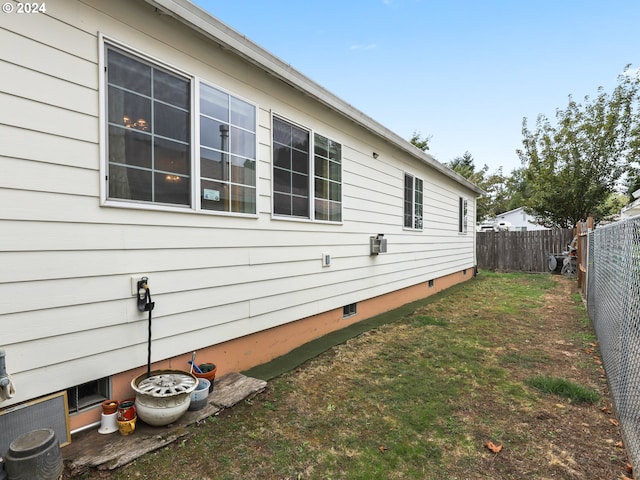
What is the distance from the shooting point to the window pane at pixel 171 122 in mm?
2719

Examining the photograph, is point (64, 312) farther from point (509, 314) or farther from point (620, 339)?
point (509, 314)

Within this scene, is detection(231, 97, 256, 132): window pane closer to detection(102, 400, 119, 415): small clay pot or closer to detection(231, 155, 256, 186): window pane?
detection(231, 155, 256, 186): window pane

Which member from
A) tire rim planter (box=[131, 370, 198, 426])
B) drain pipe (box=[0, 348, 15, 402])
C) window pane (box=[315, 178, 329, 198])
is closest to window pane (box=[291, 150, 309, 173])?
window pane (box=[315, 178, 329, 198])

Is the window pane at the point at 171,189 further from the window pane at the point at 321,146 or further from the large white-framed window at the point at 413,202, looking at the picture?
the large white-framed window at the point at 413,202

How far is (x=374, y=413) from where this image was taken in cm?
277

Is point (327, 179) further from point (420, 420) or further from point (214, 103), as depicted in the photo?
point (420, 420)

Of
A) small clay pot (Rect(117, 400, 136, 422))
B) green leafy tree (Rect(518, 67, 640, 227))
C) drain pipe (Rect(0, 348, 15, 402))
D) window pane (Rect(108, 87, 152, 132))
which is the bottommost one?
small clay pot (Rect(117, 400, 136, 422))

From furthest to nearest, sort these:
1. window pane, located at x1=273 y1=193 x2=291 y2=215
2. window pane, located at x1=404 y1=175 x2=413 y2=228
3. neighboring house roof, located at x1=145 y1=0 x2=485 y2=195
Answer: window pane, located at x1=404 y1=175 x2=413 y2=228
window pane, located at x1=273 y1=193 x2=291 y2=215
neighboring house roof, located at x1=145 y1=0 x2=485 y2=195

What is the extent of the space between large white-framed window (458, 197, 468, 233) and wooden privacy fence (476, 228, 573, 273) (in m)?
3.74

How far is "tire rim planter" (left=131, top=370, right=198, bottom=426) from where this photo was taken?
232 centimetres

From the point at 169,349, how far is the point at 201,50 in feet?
8.73

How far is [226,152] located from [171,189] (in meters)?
0.72

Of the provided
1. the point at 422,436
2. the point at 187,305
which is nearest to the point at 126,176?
the point at 187,305

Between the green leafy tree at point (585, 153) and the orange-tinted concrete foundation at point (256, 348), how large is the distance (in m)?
13.0
